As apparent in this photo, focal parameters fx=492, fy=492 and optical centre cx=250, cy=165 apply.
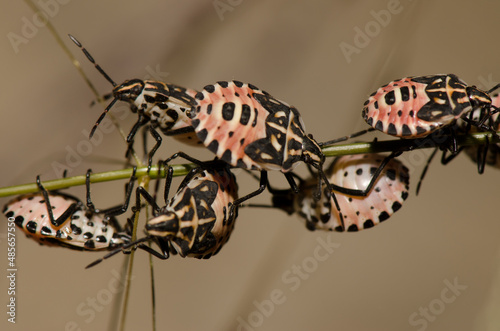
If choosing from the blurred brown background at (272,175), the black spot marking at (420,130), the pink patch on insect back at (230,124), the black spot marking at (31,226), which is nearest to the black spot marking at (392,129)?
the black spot marking at (420,130)

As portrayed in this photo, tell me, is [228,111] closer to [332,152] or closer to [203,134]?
[203,134]

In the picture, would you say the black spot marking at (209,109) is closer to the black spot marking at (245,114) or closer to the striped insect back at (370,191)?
the black spot marking at (245,114)

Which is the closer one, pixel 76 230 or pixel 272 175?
pixel 76 230

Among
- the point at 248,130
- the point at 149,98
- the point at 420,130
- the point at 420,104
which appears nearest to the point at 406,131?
the point at 420,130

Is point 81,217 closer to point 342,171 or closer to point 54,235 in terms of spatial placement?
point 54,235

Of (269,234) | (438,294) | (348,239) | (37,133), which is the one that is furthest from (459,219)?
(37,133)

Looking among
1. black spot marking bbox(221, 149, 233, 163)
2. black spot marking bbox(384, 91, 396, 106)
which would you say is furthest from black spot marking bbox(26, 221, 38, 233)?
black spot marking bbox(384, 91, 396, 106)

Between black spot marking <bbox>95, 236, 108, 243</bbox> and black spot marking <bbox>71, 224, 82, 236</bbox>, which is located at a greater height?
black spot marking <bbox>71, 224, 82, 236</bbox>

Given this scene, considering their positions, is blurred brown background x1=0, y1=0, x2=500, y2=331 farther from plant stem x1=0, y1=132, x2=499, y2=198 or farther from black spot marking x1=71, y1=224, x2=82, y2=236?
plant stem x1=0, y1=132, x2=499, y2=198
